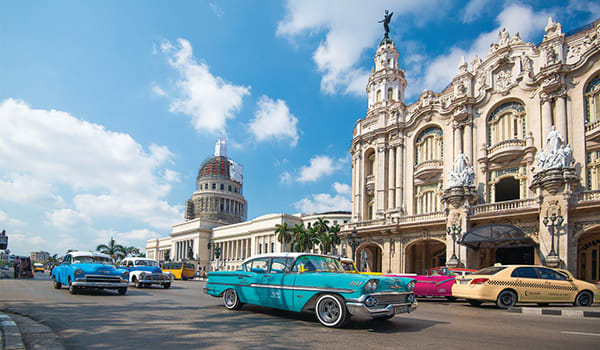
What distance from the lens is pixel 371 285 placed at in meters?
7.61

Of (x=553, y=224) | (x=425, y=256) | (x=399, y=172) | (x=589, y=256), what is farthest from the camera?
(x=399, y=172)

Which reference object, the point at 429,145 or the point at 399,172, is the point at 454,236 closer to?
the point at 399,172

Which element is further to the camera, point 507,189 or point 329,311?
point 507,189

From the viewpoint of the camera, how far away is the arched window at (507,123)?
30172 mm

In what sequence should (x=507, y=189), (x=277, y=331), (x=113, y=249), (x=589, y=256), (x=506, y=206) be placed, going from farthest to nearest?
1. (x=113, y=249)
2. (x=507, y=189)
3. (x=506, y=206)
4. (x=589, y=256)
5. (x=277, y=331)

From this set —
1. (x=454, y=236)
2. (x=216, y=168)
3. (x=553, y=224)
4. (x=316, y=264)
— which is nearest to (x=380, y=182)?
(x=454, y=236)

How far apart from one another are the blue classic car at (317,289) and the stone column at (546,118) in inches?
954

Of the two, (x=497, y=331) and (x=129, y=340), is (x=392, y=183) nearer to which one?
(x=497, y=331)

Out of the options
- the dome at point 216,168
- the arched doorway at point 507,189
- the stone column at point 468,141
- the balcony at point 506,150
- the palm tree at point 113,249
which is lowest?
the palm tree at point 113,249

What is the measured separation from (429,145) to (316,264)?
3008 centimetres

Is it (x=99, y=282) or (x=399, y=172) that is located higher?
(x=399, y=172)

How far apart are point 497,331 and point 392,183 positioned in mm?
30657

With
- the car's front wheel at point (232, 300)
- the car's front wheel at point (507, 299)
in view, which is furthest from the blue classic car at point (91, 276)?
the car's front wheel at point (507, 299)

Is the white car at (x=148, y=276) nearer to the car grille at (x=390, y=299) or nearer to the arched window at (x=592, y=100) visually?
the car grille at (x=390, y=299)
